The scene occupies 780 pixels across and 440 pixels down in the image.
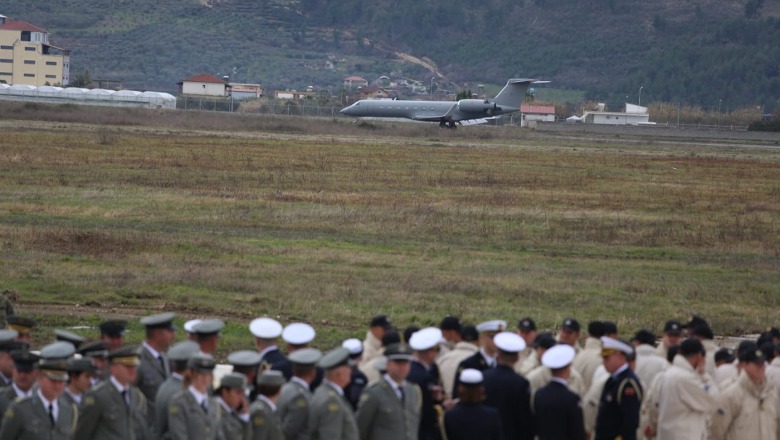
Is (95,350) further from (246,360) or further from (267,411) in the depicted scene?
(267,411)

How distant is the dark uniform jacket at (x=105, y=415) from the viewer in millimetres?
8906


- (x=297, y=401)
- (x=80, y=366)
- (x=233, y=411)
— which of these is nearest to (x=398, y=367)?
(x=297, y=401)

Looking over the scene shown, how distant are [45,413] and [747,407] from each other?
645cm

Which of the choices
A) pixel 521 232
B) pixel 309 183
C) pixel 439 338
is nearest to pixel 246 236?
pixel 521 232

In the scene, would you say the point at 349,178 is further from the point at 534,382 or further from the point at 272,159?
the point at 534,382

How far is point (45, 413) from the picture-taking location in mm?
8922

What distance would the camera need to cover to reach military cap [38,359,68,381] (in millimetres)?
8945

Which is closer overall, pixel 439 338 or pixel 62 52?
pixel 439 338

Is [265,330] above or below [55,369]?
above

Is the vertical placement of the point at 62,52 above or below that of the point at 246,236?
above

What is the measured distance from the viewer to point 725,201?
4266 centimetres

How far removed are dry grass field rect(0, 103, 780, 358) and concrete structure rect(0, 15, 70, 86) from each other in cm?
9169

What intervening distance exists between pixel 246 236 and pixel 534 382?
61.7ft

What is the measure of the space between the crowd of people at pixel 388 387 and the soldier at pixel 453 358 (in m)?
0.01
